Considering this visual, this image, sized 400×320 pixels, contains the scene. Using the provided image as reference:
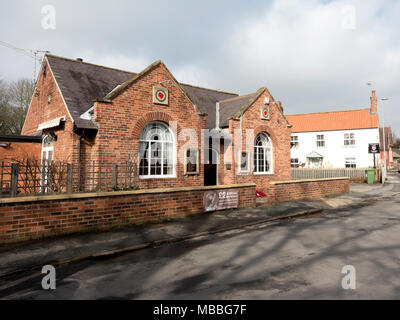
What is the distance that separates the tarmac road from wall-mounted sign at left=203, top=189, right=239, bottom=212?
239 cm

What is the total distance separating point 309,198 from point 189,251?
9022 millimetres

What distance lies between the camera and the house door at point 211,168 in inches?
534

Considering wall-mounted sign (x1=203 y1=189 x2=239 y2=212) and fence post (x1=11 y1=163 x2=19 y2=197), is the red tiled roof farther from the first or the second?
fence post (x1=11 y1=163 x2=19 y2=197)

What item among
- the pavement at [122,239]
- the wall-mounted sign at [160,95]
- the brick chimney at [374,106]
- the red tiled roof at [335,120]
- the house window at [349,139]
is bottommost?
the pavement at [122,239]

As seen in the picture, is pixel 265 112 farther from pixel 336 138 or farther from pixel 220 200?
pixel 336 138

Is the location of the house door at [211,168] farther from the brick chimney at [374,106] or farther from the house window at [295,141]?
the brick chimney at [374,106]

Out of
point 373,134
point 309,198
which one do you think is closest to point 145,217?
point 309,198

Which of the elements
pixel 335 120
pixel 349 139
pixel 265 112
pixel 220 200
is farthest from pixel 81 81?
pixel 335 120

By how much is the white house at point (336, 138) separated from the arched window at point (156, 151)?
29.7 meters

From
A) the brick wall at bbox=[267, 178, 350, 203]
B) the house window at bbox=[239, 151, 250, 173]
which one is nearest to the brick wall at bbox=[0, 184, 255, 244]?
the brick wall at bbox=[267, 178, 350, 203]

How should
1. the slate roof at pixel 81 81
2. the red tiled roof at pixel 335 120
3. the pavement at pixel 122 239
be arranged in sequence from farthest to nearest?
the red tiled roof at pixel 335 120
the slate roof at pixel 81 81
the pavement at pixel 122 239

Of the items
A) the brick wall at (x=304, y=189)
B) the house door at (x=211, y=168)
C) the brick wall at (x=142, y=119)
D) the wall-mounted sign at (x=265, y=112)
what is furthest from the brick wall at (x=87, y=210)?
the wall-mounted sign at (x=265, y=112)
